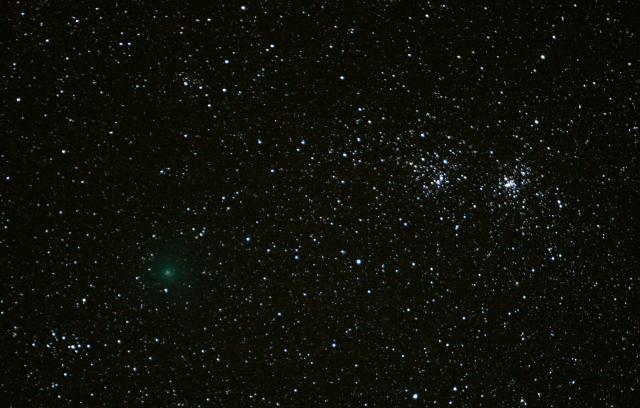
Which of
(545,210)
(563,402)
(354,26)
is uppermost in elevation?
(354,26)

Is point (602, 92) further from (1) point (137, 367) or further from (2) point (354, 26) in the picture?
(1) point (137, 367)

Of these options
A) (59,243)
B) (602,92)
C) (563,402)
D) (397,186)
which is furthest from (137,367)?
(602,92)

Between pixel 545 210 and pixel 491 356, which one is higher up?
pixel 545 210

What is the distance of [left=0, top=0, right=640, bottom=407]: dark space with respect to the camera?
35cm

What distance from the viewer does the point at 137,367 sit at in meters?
0.36

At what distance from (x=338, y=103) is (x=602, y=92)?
10.4 inches

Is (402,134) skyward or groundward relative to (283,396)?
skyward

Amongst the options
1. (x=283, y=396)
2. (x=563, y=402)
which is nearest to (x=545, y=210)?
(x=563, y=402)

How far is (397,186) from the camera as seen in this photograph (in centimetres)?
40

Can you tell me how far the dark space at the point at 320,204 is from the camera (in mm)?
351

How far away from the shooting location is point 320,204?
383 mm

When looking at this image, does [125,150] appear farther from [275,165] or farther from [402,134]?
[402,134]

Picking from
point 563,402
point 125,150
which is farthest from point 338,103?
point 563,402

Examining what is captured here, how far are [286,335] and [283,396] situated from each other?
5 centimetres
